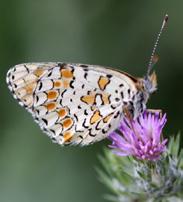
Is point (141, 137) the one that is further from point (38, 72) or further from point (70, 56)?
point (70, 56)

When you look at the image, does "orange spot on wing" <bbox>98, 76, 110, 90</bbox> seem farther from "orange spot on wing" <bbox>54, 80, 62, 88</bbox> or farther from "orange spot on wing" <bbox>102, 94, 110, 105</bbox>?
"orange spot on wing" <bbox>54, 80, 62, 88</bbox>

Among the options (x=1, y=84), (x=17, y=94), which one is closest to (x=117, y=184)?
(x=17, y=94)

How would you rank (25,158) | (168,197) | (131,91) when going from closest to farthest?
(168,197), (131,91), (25,158)

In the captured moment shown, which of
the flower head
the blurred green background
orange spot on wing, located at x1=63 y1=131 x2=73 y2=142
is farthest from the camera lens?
the blurred green background

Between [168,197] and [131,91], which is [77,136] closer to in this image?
[131,91]

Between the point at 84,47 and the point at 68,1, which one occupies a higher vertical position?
the point at 68,1

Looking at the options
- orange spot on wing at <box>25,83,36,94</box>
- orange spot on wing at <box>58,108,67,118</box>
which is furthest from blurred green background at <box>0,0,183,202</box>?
orange spot on wing at <box>25,83,36,94</box>
